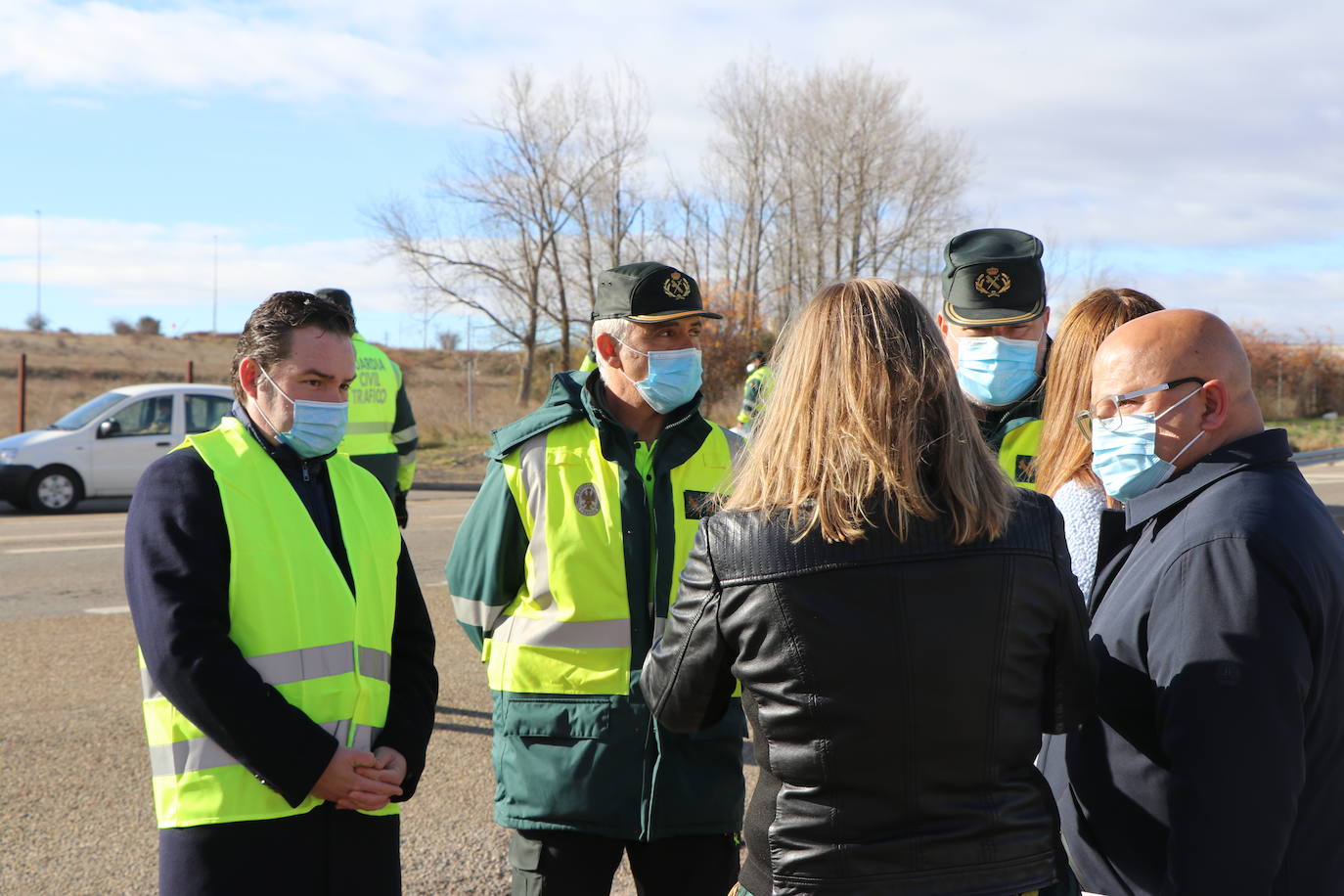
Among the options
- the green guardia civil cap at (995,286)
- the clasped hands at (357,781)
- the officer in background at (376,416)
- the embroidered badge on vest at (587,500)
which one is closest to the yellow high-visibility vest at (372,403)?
the officer in background at (376,416)

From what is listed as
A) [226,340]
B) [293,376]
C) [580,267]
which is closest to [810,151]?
[580,267]

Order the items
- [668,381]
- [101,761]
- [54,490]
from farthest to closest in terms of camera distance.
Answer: [54,490] → [101,761] → [668,381]

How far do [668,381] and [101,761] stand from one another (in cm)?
367

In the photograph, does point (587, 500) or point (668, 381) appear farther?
point (668, 381)

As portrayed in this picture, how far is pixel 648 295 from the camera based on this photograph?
3.49m

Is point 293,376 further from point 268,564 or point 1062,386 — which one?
point 1062,386

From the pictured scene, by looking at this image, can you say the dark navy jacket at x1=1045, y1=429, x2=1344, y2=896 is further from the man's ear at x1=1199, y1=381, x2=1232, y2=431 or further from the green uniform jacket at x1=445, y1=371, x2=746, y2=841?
the green uniform jacket at x1=445, y1=371, x2=746, y2=841

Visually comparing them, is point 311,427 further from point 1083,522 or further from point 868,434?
point 1083,522

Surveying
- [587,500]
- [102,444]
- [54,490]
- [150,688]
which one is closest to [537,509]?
[587,500]

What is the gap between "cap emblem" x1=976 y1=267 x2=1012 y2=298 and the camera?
3.66 meters

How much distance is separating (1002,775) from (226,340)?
56603 mm

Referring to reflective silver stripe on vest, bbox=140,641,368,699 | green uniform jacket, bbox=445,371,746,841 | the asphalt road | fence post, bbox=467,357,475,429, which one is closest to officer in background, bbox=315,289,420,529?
the asphalt road

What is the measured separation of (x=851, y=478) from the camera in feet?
6.34

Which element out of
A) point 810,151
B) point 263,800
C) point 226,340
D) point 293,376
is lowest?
point 263,800
